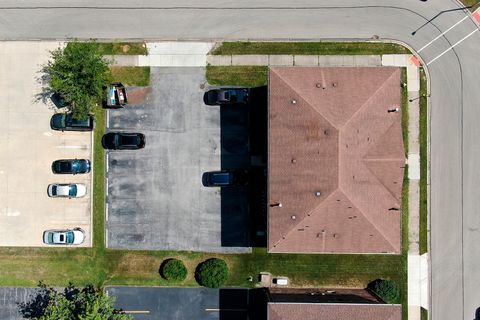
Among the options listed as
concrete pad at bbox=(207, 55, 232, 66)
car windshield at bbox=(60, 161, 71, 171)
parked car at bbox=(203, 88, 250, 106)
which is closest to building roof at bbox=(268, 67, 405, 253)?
parked car at bbox=(203, 88, 250, 106)

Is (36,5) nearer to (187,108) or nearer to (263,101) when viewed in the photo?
(187,108)

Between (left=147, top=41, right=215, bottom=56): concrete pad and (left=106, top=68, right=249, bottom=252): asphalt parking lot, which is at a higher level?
(left=147, top=41, right=215, bottom=56): concrete pad

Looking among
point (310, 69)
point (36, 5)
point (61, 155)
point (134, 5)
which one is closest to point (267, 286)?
point (310, 69)

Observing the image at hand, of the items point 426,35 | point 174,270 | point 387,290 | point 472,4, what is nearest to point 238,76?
point 426,35

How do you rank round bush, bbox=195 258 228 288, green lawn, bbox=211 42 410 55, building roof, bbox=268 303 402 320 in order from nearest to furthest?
building roof, bbox=268 303 402 320 → round bush, bbox=195 258 228 288 → green lawn, bbox=211 42 410 55

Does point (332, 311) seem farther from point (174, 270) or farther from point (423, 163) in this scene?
point (423, 163)

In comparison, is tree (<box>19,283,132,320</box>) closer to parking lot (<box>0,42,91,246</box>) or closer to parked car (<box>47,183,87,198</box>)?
parking lot (<box>0,42,91,246</box>)

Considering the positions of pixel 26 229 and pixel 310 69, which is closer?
pixel 310 69

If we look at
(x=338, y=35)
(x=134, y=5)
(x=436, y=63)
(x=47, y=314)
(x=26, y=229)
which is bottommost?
(x=47, y=314)
